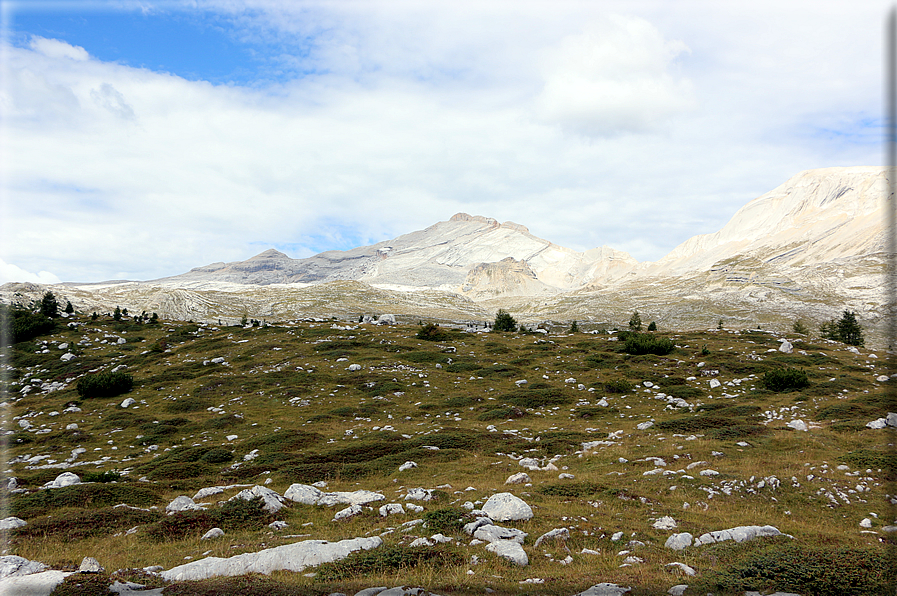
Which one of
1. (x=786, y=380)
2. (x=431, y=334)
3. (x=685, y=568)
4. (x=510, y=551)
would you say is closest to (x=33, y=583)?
(x=510, y=551)

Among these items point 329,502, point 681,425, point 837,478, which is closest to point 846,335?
point 681,425

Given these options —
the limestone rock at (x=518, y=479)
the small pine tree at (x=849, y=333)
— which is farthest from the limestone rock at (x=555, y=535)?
the small pine tree at (x=849, y=333)

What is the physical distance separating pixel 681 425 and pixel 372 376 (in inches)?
994

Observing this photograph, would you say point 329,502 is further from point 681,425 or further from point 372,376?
Answer: point 372,376

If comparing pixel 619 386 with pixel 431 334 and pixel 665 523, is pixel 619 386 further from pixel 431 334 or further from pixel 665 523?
pixel 431 334

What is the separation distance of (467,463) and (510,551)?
34.2ft

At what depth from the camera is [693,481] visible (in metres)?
15.7

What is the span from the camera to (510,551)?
10320 mm

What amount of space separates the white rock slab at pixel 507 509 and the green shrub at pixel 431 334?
136 ft

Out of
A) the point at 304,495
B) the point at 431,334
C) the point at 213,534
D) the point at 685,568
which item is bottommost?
the point at 304,495

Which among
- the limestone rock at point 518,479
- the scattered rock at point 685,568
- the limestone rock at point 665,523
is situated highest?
the scattered rock at point 685,568

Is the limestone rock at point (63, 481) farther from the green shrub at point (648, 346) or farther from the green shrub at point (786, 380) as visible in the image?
the green shrub at point (648, 346)

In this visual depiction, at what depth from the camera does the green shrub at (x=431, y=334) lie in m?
55.3

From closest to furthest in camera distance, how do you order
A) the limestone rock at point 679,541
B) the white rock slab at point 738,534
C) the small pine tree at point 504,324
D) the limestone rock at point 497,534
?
the limestone rock at point 679,541
the white rock slab at point 738,534
the limestone rock at point 497,534
the small pine tree at point 504,324
